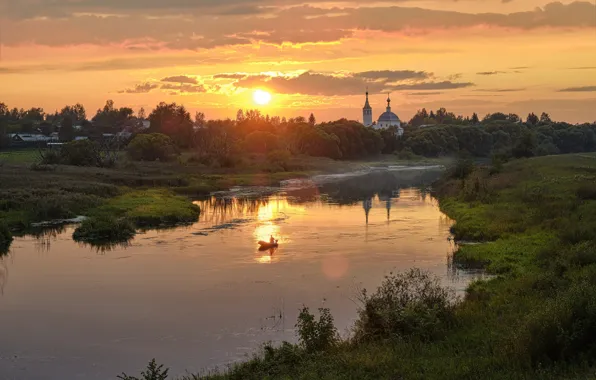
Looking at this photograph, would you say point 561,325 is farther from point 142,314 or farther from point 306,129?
point 306,129

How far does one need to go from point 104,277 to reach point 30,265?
5.38 metres

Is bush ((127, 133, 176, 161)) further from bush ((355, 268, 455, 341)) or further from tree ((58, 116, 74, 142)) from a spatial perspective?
bush ((355, 268, 455, 341))

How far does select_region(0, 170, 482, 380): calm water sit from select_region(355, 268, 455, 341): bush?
114 inches

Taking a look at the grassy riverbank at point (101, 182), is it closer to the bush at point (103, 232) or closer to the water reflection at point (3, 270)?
the bush at point (103, 232)

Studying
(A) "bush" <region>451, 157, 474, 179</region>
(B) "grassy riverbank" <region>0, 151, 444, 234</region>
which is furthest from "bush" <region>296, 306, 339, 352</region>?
(A) "bush" <region>451, 157, 474, 179</region>

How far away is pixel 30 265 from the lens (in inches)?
1268

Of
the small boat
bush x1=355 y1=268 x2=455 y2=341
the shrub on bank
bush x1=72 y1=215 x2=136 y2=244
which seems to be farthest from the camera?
the shrub on bank

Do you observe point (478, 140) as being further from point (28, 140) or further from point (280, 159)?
point (28, 140)

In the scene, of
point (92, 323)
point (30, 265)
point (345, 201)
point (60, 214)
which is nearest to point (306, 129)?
point (345, 201)

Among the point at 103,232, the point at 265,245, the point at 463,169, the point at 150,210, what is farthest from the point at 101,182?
the point at 463,169

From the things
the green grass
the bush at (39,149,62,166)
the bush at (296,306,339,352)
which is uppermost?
the bush at (39,149,62,166)

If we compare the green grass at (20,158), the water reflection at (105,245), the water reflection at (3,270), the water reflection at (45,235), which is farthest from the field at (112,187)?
the water reflection at (3,270)

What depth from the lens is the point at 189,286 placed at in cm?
2759

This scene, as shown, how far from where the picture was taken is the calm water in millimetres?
19234
